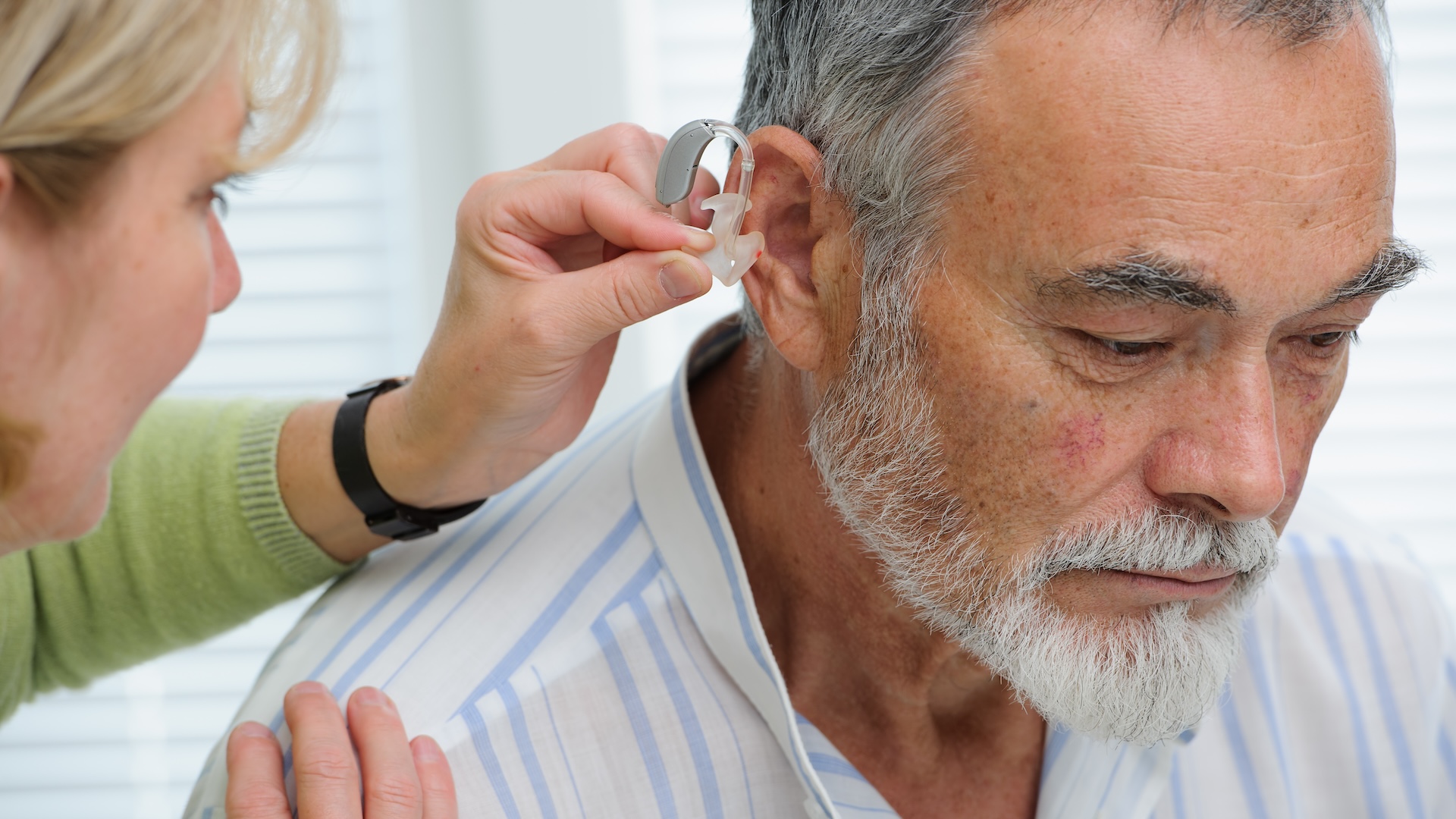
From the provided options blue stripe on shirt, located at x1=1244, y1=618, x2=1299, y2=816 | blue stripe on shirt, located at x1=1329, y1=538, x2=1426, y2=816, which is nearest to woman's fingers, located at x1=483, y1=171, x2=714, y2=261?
blue stripe on shirt, located at x1=1244, y1=618, x2=1299, y2=816

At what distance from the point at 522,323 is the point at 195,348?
11.8 inches

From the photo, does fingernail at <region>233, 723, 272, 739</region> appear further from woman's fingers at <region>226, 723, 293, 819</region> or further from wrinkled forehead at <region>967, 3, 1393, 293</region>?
wrinkled forehead at <region>967, 3, 1393, 293</region>

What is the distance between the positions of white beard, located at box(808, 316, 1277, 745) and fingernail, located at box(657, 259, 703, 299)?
0.58 ft

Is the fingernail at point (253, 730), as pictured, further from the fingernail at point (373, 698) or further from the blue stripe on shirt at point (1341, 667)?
the blue stripe on shirt at point (1341, 667)

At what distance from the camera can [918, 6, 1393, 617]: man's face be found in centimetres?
93

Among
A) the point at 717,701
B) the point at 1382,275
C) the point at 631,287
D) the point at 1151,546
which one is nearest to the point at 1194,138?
the point at 1382,275

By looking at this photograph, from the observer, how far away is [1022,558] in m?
1.05

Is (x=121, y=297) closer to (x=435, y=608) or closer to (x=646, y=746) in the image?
(x=435, y=608)

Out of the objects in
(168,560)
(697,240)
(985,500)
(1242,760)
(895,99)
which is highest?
(895,99)

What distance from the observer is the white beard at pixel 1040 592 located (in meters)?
1.04

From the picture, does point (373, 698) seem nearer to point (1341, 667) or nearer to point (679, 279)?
point (679, 279)

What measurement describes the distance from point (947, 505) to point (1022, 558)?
0.08 meters

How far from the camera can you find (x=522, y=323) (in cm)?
108

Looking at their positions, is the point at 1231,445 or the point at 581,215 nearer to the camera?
the point at 1231,445
